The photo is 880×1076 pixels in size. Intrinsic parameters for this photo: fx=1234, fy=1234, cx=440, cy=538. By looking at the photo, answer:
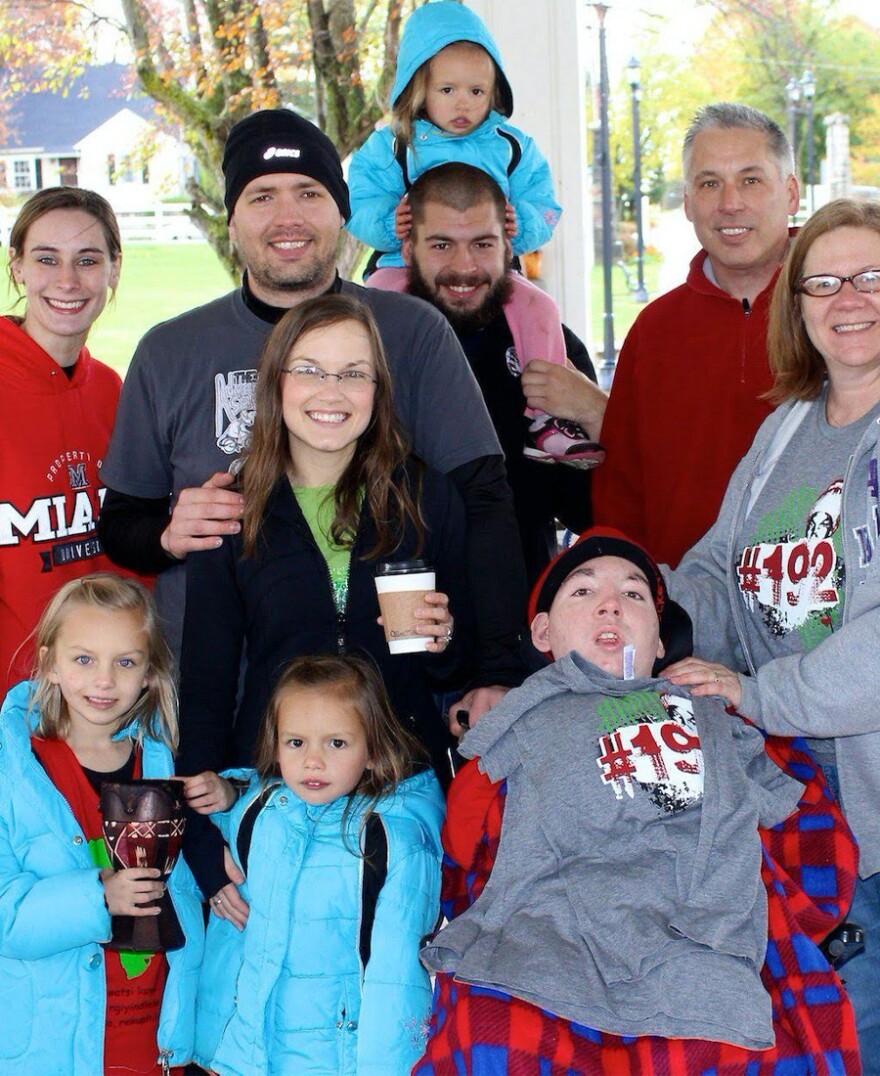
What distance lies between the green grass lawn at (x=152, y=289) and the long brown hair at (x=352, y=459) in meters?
1.75

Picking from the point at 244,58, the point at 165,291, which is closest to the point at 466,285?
the point at 165,291

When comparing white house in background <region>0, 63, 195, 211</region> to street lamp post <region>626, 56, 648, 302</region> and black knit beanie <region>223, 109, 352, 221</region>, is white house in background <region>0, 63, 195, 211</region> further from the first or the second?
black knit beanie <region>223, 109, 352, 221</region>

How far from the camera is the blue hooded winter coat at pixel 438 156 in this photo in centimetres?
338

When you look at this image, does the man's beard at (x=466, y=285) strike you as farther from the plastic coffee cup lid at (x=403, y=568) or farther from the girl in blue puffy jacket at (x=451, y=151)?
the plastic coffee cup lid at (x=403, y=568)

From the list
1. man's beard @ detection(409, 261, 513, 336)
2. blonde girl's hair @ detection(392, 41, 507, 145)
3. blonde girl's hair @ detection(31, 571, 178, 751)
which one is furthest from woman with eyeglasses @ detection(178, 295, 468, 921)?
blonde girl's hair @ detection(392, 41, 507, 145)

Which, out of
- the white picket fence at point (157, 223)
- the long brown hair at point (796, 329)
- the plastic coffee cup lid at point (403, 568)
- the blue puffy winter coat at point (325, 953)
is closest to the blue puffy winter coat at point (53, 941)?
the blue puffy winter coat at point (325, 953)

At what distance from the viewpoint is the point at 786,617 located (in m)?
2.31

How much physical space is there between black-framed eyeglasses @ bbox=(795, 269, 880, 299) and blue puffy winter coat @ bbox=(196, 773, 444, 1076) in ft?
4.03

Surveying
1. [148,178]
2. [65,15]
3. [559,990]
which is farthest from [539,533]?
[65,15]

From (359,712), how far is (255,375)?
81 cm

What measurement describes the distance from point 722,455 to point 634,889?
4.20 feet

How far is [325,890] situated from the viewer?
219 cm

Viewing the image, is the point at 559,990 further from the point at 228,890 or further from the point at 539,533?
the point at 539,533

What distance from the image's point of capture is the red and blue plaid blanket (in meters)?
1.86
